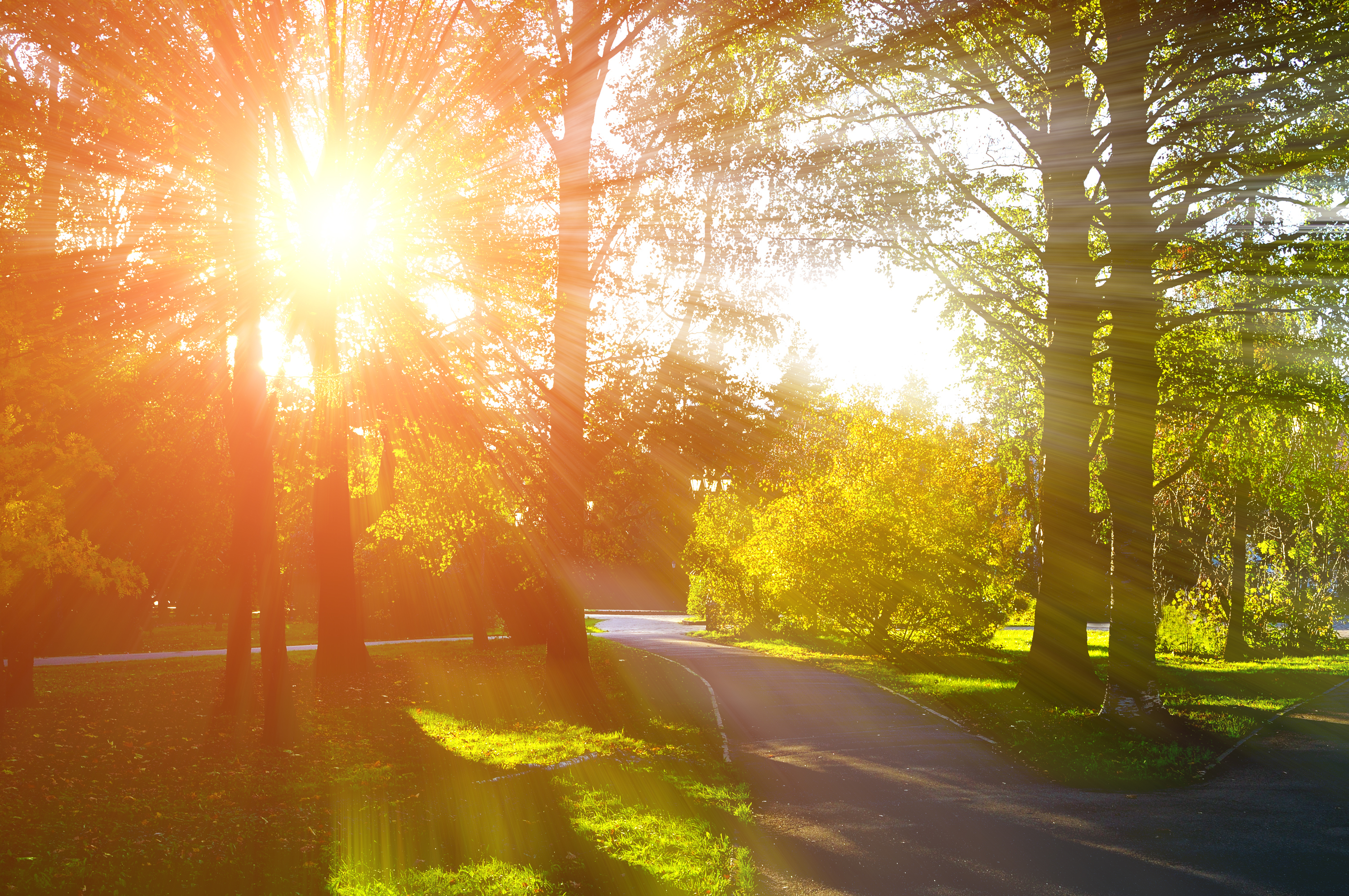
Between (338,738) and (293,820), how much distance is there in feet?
15.7

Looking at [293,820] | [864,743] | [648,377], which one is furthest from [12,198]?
[864,743]

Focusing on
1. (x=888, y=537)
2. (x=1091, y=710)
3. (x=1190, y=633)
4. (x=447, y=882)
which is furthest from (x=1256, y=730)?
(x=1190, y=633)

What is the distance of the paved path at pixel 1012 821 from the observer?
604 cm

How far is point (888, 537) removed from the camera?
65.7 ft

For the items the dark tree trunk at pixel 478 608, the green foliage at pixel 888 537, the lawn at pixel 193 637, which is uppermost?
the green foliage at pixel 888 537

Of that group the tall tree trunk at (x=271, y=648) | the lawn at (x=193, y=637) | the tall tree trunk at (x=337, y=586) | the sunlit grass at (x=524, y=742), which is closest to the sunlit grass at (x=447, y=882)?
the sunlit grass at (x=524, y=742)

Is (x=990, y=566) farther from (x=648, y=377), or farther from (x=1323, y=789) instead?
(x=1323, y=789)

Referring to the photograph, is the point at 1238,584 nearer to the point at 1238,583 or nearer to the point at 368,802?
the point at 1238,583

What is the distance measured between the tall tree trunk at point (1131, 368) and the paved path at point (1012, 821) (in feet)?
5.62

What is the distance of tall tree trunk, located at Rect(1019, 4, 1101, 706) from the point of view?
14.0 meters

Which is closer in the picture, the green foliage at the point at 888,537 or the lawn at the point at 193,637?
the green foliage at the point at 888,537

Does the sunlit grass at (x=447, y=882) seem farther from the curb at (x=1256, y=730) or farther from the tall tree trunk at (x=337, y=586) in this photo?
the tall tree trunk at (x=337, y=586)

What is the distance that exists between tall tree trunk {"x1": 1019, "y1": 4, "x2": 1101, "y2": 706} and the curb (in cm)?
248

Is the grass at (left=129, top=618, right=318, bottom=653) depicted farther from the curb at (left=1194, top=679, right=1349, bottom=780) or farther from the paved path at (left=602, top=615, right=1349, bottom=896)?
the curb at (left=1194, top=679, right=1349, bottom=780)
